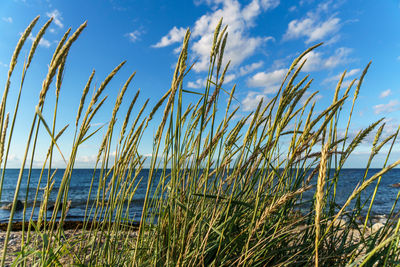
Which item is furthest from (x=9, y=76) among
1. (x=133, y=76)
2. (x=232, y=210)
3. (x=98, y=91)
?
(x=232, y=210)

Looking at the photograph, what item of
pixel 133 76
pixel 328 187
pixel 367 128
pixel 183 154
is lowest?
pixel 328 187

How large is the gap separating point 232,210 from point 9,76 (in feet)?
3.67

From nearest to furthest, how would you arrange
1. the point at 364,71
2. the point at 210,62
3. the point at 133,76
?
the point at 210,62
the point at 133,76
the point at 364,71

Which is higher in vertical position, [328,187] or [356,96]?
[356,96]

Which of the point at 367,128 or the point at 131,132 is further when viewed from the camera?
the point at 131,132

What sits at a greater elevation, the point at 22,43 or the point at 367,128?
the point at 22,43

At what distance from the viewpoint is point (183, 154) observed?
147 cm

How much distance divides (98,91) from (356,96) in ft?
4.29

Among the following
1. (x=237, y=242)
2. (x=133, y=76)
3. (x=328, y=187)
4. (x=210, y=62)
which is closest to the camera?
(x=210, y=62)

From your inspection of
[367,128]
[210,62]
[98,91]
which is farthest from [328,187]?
[98,91]

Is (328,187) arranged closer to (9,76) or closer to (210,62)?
(210,62)

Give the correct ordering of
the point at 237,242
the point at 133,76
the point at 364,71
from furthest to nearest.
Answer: the point at 364,71 < the point at 237,242 < the point at 133,76

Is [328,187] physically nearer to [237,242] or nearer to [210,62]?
[237,242]

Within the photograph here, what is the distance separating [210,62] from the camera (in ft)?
3.49
